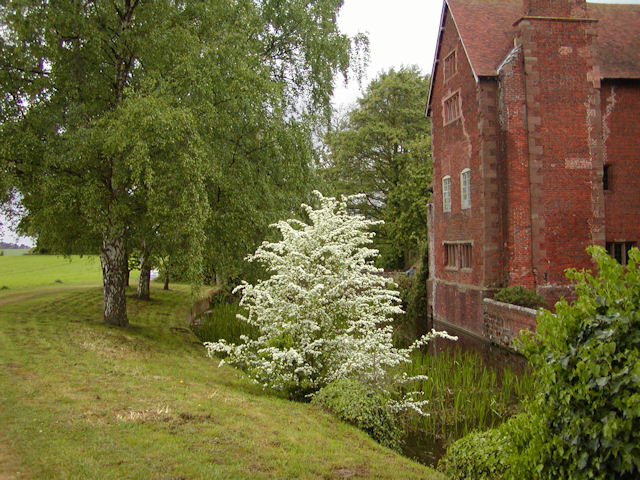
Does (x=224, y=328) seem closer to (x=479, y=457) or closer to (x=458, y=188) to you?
(x=458, y=188)

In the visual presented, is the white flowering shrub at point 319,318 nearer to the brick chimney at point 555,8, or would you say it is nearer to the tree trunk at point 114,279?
the tree trunk at point 114,279

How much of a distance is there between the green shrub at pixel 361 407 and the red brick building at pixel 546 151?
1405cm

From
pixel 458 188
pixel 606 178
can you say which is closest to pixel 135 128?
pixel 458 188

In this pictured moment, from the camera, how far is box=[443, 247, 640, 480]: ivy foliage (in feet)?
12.6

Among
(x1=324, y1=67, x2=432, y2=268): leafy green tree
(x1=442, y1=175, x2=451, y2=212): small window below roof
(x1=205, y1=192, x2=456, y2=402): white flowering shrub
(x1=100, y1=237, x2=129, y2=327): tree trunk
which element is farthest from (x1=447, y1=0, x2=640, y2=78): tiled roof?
(x1=100, y1=237, x2=129, y2=327): tree trunk

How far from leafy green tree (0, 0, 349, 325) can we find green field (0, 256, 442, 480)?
10.4ft

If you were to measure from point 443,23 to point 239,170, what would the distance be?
16832 mm

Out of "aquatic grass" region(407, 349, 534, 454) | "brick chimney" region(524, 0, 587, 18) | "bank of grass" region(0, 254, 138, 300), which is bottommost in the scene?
"aquatic grass" region(407, 349, 534, 454)

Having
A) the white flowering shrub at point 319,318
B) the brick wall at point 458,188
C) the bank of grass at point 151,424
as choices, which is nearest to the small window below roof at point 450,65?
the brick wall at point 458,188

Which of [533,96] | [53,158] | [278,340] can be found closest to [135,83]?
[53,158]

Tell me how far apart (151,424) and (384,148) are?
132 feet

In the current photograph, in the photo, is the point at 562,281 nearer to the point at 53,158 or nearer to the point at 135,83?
the point at 135,83

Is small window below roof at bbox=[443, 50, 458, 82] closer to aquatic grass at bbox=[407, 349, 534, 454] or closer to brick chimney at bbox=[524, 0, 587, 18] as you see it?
brick chimney at bbox=[524, 0, 587, 18]

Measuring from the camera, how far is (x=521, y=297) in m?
21.1
